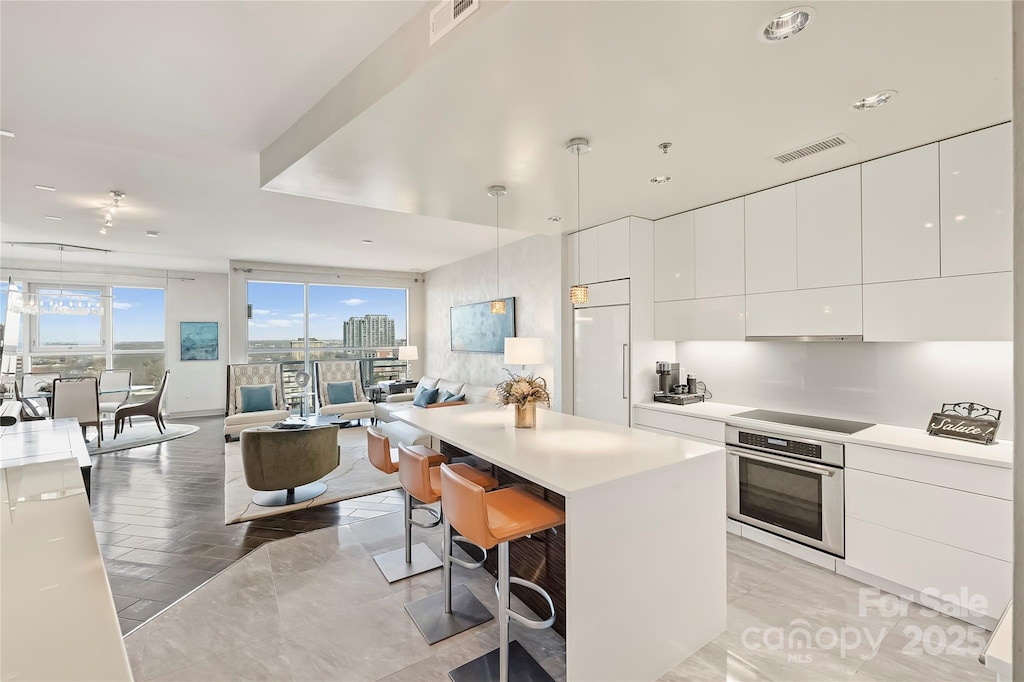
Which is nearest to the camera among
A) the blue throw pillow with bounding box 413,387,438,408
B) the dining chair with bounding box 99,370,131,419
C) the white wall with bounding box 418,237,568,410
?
the white wall with bounding box 418,237,568,410

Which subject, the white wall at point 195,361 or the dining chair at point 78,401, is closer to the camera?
the dining chair at point 78,401

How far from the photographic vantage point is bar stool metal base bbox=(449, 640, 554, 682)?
2027 mm

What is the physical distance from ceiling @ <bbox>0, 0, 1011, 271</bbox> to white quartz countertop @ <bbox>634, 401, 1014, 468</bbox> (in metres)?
1.77

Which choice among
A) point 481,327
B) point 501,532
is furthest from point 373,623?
point 481,327

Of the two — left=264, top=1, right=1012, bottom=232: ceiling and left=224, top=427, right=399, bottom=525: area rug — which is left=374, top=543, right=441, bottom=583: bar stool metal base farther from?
left=264, top=1, right=1012, bottom=232: ceiling

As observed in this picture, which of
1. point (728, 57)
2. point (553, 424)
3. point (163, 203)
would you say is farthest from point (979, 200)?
point (163, 203)

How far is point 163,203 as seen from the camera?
443cm

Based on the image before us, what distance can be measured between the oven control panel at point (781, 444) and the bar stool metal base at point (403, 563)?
242 centimetres

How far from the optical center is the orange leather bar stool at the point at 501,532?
1.90 meters

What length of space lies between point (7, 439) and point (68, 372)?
733 cm

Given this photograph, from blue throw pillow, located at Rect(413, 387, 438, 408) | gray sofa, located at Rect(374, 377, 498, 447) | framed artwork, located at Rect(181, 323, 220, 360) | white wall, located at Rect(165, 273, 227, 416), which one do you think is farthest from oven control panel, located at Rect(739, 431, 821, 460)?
framed artwork, located at Rect(181, 323, 220, 360)

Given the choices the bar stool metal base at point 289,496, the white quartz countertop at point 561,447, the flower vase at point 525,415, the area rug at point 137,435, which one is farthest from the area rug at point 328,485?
the flower vase at point 525,415

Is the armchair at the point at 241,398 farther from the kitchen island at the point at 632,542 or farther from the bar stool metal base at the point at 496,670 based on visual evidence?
the bar stool metal base at the point at 496,670

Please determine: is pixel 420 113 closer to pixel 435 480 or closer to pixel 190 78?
pixel 190 78
